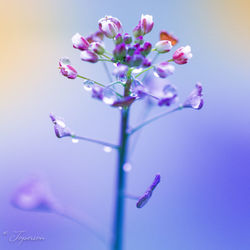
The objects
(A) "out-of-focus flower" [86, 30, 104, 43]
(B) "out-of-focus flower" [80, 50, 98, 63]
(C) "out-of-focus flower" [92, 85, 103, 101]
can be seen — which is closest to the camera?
(C) "out-of-focus flower" [92, 85, 103, 101]

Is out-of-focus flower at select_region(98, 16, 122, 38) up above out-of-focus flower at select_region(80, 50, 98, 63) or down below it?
above

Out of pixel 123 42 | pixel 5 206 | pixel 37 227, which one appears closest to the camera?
pixel 123 42

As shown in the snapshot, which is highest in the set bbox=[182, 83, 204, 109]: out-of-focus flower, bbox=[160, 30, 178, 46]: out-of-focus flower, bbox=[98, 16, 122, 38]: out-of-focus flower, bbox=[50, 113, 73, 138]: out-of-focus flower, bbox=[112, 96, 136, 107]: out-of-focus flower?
bbox=[98, 16, 122, 38]: out-of-focus flower

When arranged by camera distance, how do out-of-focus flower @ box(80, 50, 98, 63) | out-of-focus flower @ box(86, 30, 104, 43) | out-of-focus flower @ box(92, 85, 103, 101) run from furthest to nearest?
out-of-focus flower @ box(86, 30, 104, 43), out-of-focus flower @ box(80, 50, 98, 63), out-of-focus flower @ box(92, 85, 103, 101)

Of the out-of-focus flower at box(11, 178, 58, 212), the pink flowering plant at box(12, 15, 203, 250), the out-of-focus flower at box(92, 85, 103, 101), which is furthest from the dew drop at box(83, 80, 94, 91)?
the out-of-focus flower at box(11, 178, 58, 212)

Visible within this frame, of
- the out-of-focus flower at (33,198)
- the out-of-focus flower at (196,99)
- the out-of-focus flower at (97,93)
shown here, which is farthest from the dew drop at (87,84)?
the out-of-focus flower at (33,198)

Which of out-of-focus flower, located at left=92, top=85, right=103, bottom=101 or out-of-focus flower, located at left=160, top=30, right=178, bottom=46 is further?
out-of-focus flower, located at left=160, top=30, right=178, bottom=46

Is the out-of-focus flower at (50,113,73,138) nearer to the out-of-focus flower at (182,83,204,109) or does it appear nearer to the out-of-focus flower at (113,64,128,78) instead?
the out-of-focus flower at (113,64,128,78)

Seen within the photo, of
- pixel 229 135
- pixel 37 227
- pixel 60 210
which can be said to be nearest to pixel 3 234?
pixel 37 227

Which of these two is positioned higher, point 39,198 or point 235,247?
point 39,198

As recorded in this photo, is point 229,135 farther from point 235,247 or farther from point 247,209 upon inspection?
point 235,247
